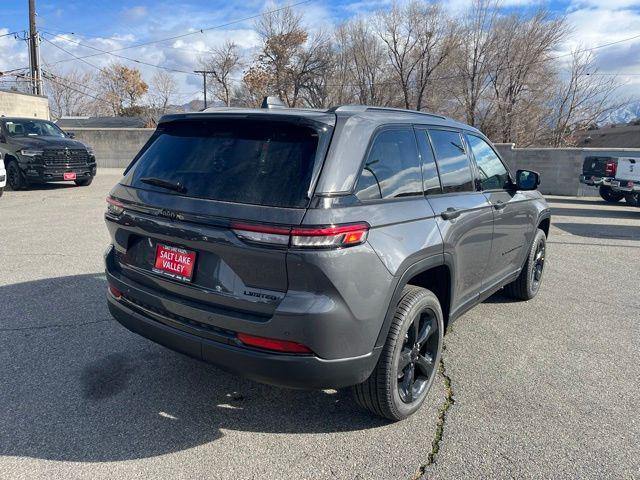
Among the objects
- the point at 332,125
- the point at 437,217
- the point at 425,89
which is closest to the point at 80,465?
the point at 332,125

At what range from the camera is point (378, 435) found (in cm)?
281

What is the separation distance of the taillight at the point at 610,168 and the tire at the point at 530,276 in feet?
34.1

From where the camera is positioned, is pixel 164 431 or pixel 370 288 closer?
pixel 370 288

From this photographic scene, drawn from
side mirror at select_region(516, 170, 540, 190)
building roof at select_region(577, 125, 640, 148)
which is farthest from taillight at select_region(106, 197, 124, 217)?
building roof at select_region(577, 125, 640, 148)

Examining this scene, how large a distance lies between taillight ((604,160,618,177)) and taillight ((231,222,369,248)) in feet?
46.5

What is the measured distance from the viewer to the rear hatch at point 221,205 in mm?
2352

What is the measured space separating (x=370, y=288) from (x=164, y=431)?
58.8 inches

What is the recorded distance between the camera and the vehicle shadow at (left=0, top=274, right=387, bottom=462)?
266 centimetres

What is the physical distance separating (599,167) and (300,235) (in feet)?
48.8

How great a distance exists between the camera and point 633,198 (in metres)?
14.2

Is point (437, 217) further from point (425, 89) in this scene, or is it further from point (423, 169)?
point (425, 89)

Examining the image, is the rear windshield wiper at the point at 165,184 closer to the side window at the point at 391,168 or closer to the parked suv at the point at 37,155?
the side window at the point at 391,168

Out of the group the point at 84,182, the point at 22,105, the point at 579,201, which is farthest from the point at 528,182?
the point at 22,105

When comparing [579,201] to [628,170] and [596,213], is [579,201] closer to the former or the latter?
[628,170]
